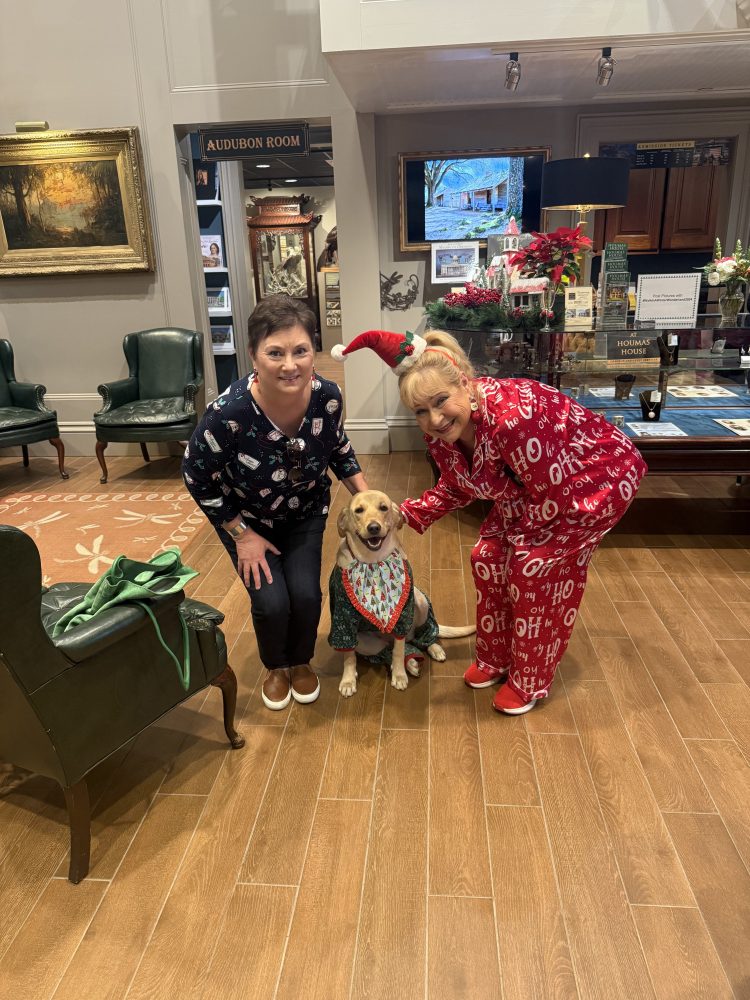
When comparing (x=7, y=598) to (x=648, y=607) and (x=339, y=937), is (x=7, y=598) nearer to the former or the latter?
(x=339, y=937)

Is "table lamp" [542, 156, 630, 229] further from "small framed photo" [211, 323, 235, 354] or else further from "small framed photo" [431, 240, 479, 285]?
"small framed photo" [211, 323, 235, 354]

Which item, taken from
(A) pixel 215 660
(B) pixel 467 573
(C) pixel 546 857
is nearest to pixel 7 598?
(A) pixel 215 660

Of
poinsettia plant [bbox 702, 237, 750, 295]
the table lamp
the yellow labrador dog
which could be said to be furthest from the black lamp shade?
the yellow labrador dog

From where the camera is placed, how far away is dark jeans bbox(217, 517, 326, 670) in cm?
242

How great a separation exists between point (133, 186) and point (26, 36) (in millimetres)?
1269

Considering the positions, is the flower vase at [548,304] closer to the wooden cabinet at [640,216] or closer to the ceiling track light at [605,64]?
the ceiling track light at [605,64]

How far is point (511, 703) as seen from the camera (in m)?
2.48

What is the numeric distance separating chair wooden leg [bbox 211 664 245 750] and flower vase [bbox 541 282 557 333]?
2.63m

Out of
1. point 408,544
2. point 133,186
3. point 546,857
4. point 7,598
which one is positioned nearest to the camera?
point 7,598

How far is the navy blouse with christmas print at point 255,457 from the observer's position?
2232mm

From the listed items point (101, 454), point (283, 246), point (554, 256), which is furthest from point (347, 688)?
point (283, 246)

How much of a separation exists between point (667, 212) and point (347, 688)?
508 cm

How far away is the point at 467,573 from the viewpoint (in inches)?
142

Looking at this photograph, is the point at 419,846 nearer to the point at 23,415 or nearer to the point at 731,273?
the point at 731,273
